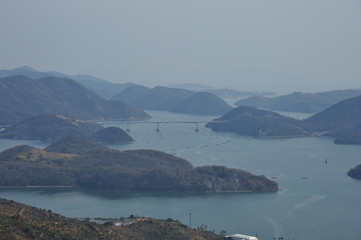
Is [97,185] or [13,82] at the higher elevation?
[13,82]

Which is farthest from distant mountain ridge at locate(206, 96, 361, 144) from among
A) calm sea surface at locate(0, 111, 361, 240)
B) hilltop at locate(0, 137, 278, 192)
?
hilltop at locate(0, 137, 278, 192)

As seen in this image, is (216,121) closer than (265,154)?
No

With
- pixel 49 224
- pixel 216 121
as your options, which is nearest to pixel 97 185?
pixel 49 224

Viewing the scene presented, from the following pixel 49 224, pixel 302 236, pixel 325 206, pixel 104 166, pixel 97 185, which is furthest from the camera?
pixel 104 166

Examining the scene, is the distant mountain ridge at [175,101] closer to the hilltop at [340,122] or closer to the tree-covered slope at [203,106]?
the tree-covered slope at [203,106]

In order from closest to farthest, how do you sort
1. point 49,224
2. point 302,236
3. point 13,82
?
point 49,224 → point 302,236 → point 13,82

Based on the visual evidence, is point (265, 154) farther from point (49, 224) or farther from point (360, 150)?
point (49, 224)

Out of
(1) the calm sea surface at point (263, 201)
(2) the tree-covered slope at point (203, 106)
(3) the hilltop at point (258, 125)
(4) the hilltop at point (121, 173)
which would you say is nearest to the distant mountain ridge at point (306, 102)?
(2) the tree-covered slope at point (203, 106)
